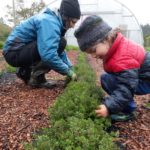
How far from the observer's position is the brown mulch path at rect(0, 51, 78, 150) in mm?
3154

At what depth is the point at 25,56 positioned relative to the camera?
16.5 ft

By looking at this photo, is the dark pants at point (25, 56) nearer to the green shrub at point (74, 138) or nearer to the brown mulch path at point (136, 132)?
the brown mulch path at point (136, 132)

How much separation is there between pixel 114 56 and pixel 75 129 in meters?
1.06

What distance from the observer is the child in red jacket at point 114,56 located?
3.28 m

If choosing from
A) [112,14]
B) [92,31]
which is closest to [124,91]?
[92,31]

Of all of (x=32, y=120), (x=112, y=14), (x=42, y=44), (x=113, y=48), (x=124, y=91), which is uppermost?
(x=113, y=48)

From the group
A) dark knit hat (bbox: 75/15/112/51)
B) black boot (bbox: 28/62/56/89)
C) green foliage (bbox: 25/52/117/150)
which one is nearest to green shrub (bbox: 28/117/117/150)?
green foliage (bbox: 25/52/117/150)

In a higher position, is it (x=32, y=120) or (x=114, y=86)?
(x=114, y=86)

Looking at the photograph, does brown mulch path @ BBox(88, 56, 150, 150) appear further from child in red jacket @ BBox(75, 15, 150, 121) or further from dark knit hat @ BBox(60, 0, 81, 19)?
dark knit hat @ BBox(60, 0, 81, 19)

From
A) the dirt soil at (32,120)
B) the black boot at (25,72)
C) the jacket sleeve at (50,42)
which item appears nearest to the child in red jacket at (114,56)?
the dirt soil at (32,120)

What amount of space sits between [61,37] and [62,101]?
1904 millimetres

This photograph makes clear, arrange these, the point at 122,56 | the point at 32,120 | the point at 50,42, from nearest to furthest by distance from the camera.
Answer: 1. the point at 122,56
2. the point at 32,120
3. the point at 50,42

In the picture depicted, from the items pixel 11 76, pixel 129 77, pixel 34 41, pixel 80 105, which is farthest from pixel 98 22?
pixel 11 76

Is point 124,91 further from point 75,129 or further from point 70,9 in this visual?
point 70,9
